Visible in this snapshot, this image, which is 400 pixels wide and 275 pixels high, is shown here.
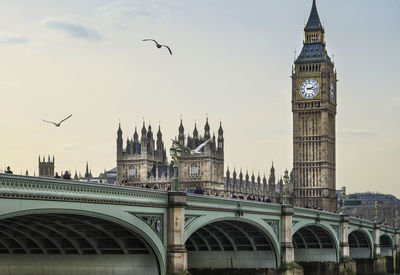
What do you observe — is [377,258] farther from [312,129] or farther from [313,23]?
[313,23]

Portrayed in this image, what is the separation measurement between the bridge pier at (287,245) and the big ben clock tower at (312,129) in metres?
105

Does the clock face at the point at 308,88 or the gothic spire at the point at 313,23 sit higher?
the gothic spire at the point at 313,23

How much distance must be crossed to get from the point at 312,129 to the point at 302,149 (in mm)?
4507

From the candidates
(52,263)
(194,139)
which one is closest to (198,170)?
(194,139)

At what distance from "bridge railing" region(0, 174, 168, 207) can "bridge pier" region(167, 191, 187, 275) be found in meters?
0.56

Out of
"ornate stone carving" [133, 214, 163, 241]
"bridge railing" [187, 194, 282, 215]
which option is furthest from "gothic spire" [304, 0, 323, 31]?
"ornate stone carving" [133, 214, 163, 241]

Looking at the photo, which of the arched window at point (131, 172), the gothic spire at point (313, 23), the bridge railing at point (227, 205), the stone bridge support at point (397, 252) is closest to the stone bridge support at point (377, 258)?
the stone bridge support at point (397, 252)

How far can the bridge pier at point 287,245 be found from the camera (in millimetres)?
68188

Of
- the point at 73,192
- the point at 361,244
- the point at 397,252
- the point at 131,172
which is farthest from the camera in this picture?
the point at 131,172

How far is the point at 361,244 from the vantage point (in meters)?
114

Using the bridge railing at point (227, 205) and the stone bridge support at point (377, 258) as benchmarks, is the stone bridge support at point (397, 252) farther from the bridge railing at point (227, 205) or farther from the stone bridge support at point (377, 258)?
the bridge railing at point (227, 205)

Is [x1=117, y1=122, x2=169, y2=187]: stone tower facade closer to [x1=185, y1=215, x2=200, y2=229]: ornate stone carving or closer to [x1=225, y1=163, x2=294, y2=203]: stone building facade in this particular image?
[x1=225, y1=163, x2=294, y2=203]: stone building facade

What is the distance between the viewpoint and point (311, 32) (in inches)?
7146

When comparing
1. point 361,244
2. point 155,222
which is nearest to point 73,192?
point 155,222
